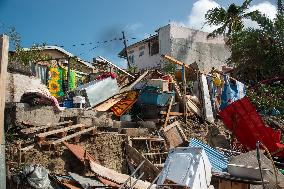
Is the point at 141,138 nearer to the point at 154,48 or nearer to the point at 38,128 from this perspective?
the point at 38,128

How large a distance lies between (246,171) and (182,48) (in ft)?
90.2

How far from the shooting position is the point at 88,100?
14219mm

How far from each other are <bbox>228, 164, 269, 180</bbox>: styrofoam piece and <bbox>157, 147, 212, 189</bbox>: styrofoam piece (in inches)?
26.7

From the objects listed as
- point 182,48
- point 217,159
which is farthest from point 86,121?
point 182,48

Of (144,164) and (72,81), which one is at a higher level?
(72,81)

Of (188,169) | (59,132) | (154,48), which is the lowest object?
(188,169)

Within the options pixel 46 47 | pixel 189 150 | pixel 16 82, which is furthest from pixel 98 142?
pixel 46 47

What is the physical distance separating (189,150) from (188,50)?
27.0m

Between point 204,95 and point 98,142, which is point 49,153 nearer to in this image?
point 98,142

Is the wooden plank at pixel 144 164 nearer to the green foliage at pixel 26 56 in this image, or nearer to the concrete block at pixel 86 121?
the concrete block at pixel 86 121

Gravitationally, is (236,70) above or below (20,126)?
above

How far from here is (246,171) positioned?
320 inches

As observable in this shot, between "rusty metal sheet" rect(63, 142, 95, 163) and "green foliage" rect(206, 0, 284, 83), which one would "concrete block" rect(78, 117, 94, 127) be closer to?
"rusty metal sheet" rect(63, 142, 95, 163)

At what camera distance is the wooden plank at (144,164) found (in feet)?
33.8
